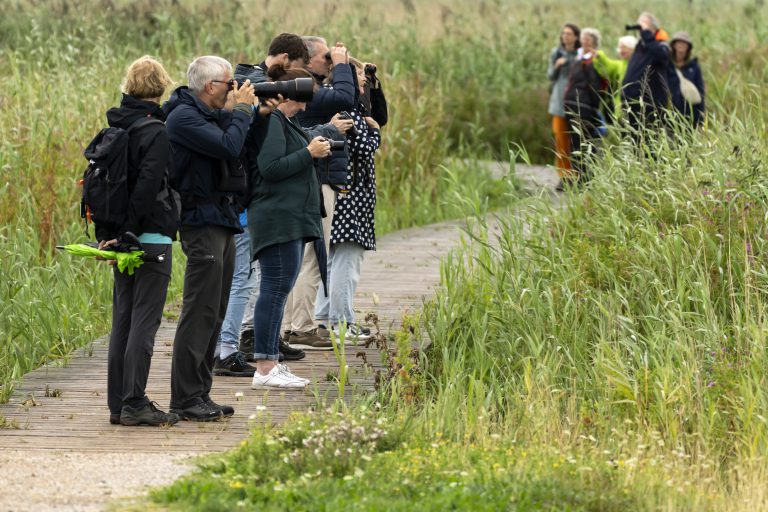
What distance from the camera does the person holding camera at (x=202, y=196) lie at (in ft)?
20.5

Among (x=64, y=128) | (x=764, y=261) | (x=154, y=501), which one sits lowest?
(x=154, y=501)

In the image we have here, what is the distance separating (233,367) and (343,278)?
0.94 metres

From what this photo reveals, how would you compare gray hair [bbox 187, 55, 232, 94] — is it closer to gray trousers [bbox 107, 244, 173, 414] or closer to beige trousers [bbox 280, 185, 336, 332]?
gray trousers [bbox 107, 244, 173, 414]

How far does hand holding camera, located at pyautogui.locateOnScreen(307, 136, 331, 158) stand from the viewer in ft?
22.2

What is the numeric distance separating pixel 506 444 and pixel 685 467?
0.73 meters

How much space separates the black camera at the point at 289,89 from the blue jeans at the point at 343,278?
1490 millimetres

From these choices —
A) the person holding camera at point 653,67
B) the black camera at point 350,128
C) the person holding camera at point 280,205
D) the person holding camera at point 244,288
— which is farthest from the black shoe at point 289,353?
the person holding camera at point 653,67

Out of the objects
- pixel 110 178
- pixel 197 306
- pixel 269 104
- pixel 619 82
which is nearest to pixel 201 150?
pixel 110 178

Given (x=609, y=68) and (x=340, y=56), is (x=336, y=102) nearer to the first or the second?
(x=340, y=56)

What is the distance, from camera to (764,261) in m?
8.20

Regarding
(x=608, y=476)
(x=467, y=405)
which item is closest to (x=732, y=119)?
(x=467, y=405)

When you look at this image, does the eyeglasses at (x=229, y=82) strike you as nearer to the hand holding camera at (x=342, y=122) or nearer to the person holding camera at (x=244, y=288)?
the person holding camera at (x=244, y=288)

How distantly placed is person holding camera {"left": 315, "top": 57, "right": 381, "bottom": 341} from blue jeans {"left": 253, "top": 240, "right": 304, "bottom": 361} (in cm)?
101

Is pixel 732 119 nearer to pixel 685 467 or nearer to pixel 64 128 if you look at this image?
pixel 685 467
